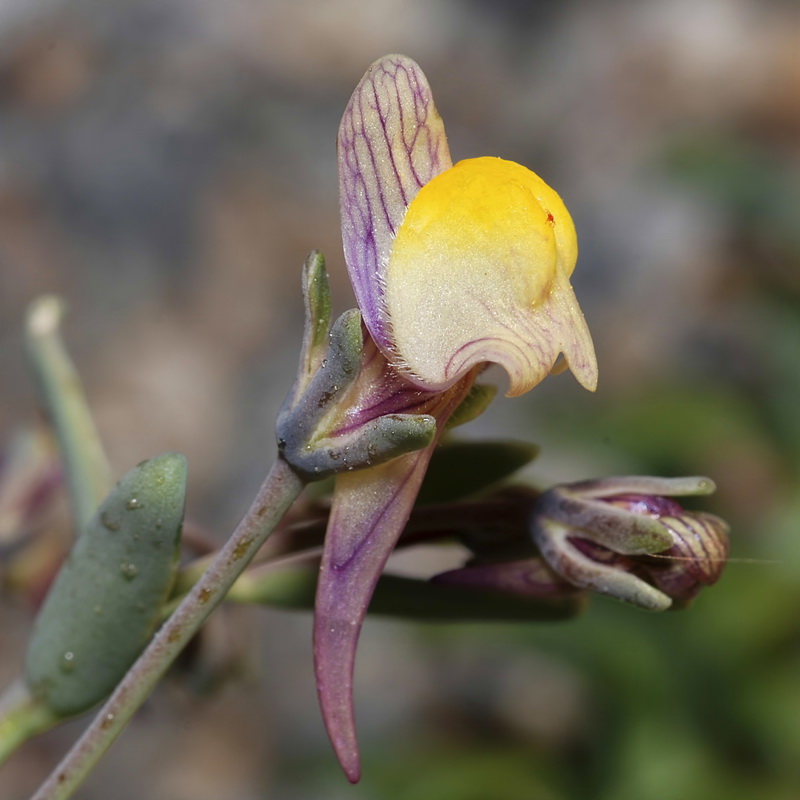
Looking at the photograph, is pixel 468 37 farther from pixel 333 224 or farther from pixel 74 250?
pixel 74 250

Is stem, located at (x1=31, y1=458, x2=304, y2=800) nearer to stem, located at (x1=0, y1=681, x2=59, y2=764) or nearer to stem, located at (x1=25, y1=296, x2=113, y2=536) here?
stem, located at (x1=0, y1=681, x2=59, y2=764)

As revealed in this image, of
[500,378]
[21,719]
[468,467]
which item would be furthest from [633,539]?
[500,378]

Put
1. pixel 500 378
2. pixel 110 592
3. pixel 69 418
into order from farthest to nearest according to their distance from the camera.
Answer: pixel 500 378 < pixel 69 418 < pixel 110 592

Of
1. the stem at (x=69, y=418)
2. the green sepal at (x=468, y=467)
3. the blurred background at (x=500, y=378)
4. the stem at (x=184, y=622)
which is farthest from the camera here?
the blurred background at (x=500, y=378)

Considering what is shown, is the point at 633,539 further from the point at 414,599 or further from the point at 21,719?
the point at 21,719

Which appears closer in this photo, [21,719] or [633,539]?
[633,539]

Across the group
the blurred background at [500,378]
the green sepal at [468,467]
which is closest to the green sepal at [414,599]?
the green sepal at [468,467]

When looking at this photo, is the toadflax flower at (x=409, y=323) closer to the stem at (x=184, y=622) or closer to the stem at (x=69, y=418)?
the stem at (x=184, y=622)
